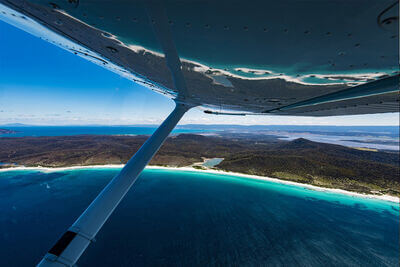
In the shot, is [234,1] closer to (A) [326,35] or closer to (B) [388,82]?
(A) [326,35]

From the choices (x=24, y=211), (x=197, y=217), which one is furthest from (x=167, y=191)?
(x=24, y=211)

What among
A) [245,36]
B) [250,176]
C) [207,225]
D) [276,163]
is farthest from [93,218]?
[276,163]

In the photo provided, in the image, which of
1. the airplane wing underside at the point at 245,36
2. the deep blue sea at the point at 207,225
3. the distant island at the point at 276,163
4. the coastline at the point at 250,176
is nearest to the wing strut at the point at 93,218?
the airplane wing underside at the point at 245,36

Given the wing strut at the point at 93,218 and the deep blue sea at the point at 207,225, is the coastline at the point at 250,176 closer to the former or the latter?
the deep blue sea at the point at 207,225

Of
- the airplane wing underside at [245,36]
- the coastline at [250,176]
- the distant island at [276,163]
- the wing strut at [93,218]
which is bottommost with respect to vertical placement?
the coastline at [250,176]

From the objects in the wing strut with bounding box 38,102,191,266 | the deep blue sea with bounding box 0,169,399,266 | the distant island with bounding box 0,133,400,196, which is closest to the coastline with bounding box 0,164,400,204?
the distant island with bounding box 0,133,400,196
